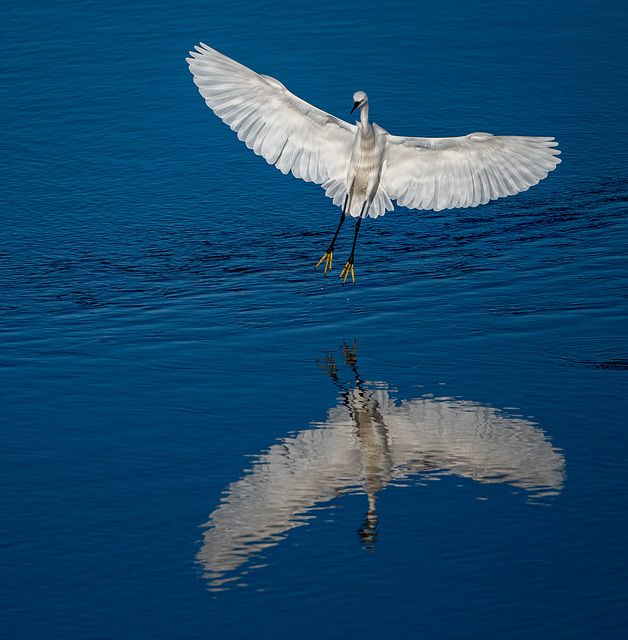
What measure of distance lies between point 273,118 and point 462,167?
1462 mm

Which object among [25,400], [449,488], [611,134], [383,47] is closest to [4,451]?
[25,400]

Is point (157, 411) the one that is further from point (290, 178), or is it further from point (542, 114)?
point (542, 114)

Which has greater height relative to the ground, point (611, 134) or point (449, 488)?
point (611, 134)

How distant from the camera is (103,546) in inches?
199

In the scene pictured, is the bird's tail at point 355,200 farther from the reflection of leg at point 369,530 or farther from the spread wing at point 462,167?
the reflection of leg at point 369,530

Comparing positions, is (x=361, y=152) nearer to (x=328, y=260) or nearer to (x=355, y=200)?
(x=355, y=200)

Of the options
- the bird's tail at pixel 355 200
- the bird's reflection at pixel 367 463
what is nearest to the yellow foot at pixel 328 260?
the bird's tail at pixel 355 200

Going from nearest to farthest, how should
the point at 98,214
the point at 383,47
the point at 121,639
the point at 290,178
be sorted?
the point at 121,639 < the point at 98,214 < the point at 290,178 < the point at 383,47

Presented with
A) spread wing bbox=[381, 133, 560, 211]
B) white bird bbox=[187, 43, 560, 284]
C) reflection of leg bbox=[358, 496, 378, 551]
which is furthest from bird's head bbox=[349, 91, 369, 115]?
reflection of leg bbox=[358, 496, 378, 551]

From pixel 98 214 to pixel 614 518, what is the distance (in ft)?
21.1

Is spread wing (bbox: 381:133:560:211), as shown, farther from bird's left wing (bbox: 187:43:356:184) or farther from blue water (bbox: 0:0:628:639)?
blue water (bbox: 0:0:628:639)

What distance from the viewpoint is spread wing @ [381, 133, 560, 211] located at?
27.1ft

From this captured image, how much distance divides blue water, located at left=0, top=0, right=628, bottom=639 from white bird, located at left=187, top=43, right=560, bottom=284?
65 cm

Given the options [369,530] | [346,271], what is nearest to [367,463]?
[369,530]
